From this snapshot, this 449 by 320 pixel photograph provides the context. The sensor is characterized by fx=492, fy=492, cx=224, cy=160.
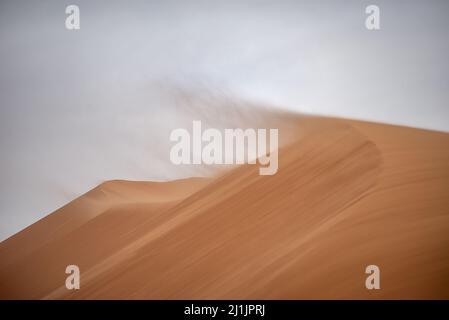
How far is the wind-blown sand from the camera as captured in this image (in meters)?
3.69

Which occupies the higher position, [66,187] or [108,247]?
[66,187]

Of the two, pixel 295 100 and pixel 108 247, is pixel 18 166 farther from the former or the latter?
pixel 295 100

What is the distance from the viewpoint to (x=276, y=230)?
12.6 ft

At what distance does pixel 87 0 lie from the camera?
4070mm

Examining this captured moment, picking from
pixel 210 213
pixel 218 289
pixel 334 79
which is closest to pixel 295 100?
pixel 334 79

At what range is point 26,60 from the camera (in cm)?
412

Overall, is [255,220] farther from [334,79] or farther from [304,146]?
[334,79]

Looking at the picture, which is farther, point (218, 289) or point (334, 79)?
point (334, 79)

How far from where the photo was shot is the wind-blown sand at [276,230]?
369cm

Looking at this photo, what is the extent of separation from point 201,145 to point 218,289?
1.15 m
